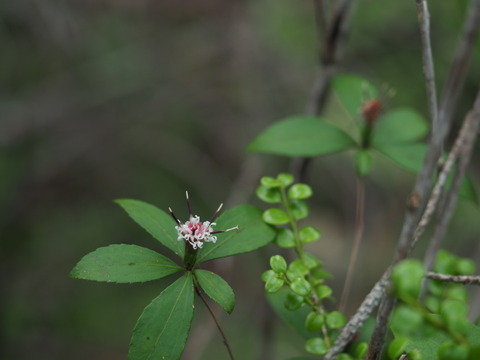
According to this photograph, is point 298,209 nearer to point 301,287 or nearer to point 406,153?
point 301,287

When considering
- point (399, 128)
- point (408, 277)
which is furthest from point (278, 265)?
point (399, 128)

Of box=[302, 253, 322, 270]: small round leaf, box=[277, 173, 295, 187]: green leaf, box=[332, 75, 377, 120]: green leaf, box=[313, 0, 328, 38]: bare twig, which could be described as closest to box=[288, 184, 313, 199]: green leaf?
box=[277, 173, 295, 187]: green leaf

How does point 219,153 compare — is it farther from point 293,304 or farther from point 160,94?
point 293,304

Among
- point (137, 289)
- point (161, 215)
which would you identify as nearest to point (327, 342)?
point (161, 215)

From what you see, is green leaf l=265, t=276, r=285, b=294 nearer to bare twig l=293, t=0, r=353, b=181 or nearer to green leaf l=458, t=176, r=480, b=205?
green leaf l=458, t=176, r=480, b=205

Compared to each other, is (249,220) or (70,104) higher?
(249,220)
